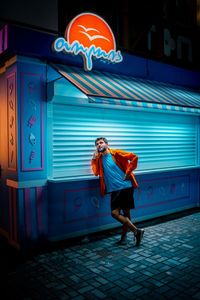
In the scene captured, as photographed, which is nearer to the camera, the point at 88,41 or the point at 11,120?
the point at 11,120

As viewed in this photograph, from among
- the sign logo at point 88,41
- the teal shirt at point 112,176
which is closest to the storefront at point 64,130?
the sign logo at point 88,41

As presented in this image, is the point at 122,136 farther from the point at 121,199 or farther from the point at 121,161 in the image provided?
the point at 121,199

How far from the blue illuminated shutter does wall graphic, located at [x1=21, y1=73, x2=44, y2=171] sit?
367mm

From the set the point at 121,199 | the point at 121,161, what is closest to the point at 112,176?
the point at 121,161

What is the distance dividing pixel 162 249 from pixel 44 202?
8.12 feet

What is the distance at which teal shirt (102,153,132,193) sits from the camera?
5516 millimetres

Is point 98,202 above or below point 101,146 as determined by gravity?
below

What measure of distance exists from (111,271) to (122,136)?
3526mm

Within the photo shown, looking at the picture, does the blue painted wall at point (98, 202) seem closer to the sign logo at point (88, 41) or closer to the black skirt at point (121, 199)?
the black skirt at point (121, 199)

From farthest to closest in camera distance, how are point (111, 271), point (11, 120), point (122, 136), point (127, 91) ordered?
point (122, 136) → point (127, 91) → point (11, 120) → point (111, 271)

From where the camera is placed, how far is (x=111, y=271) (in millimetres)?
4449

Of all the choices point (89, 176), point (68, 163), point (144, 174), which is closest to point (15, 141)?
point (68, 163)

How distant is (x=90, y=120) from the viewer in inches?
256

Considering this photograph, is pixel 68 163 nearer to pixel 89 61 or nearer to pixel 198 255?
pixel 89 61
